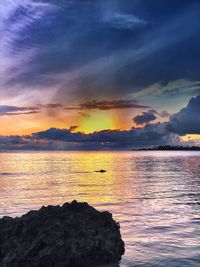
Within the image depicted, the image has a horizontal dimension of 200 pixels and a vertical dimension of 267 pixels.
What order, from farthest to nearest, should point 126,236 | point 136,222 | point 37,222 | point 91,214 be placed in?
point 136,222 < point 126,236 < point 91,214 < point 37,222

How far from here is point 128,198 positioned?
150 ft

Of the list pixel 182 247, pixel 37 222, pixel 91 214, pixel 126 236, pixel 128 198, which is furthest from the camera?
pixel 128 198

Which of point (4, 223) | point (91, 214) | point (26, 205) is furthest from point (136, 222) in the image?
point (26, 205)

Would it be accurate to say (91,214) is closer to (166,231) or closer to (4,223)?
(4,223)

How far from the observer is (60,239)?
1714 centimetres

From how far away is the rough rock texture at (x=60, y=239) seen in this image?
1678 cm

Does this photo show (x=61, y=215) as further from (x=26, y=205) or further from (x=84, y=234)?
(x=26, y=205)

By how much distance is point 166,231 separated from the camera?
25828 millimetres

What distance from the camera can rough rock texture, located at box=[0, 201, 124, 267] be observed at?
16.8 m

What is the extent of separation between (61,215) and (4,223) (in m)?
3.06

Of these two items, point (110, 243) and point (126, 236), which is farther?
point (126, 236)

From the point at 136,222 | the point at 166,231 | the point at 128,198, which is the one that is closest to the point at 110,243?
the point at 166,231

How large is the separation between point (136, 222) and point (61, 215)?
12.3 meters

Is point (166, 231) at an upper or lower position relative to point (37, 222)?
lower
